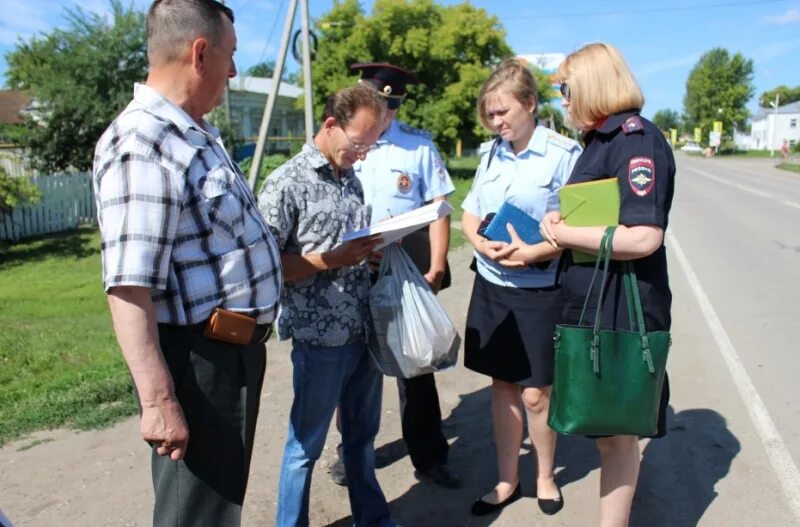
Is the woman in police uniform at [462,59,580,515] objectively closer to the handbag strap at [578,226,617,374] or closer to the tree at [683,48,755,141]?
the handbag strap at [578,226,617,374]

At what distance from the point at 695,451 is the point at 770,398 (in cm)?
107

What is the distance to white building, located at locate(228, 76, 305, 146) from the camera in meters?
37.8

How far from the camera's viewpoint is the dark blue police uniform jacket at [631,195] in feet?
7.36

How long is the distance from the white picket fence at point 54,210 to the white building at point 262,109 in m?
19.2

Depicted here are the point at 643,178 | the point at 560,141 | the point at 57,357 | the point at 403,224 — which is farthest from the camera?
the point at 57,357

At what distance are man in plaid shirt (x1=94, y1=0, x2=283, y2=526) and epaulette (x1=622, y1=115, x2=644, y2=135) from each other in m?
1.24

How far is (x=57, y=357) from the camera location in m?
5.61

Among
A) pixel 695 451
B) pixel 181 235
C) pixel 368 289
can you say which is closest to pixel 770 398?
pixel 695 451

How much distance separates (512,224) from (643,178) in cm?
66

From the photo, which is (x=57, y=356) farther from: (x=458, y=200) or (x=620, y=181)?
(x=458, y=200)

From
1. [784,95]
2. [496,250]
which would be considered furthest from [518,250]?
[784,95]

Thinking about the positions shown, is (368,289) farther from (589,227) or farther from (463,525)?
(463,525)

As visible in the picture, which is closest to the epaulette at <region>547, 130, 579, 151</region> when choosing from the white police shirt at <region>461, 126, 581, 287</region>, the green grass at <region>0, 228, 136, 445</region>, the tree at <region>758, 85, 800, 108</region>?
the white police shirt at <region>461, 126, 581, 287</region>

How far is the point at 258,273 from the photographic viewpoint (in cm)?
196
